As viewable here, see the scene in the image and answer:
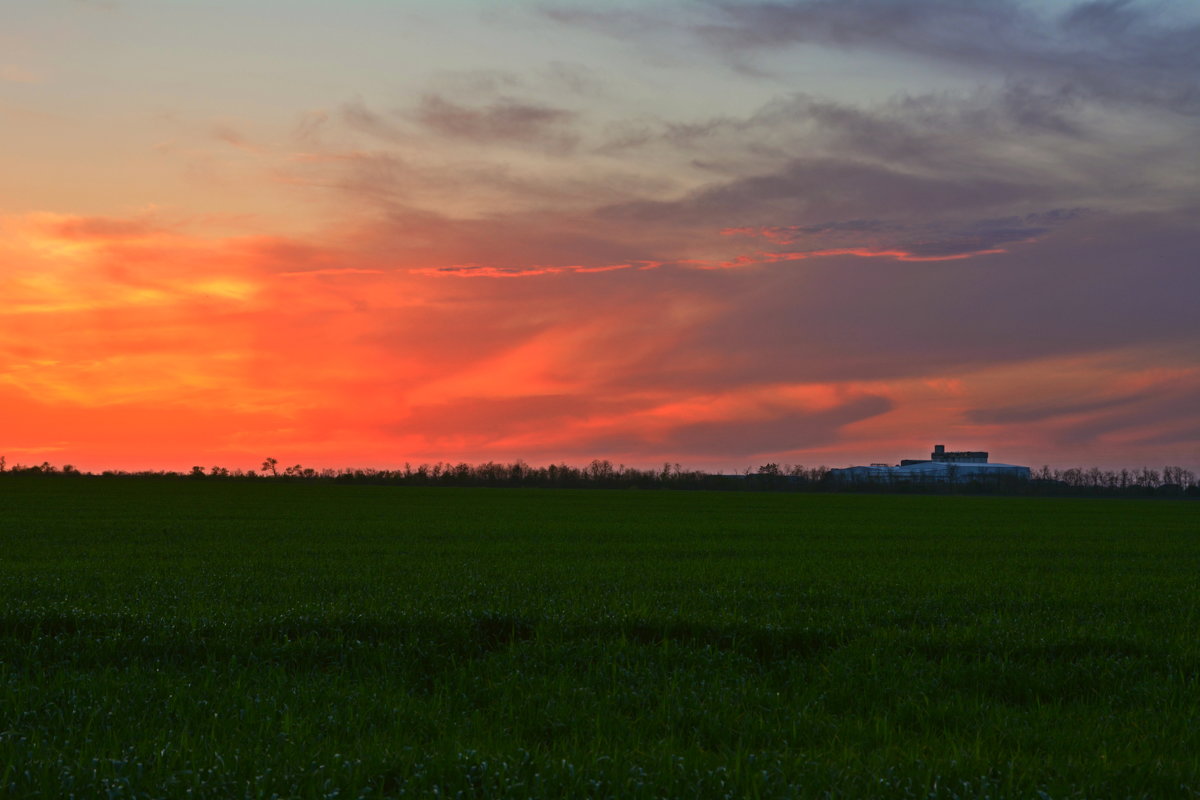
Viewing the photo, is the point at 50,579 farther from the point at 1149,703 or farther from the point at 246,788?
the point at 1149,703

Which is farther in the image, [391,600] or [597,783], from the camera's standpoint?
[391,600]

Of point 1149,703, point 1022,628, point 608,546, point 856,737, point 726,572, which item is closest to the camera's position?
point 856,737

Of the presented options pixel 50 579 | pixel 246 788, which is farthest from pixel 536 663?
pixel 50 579

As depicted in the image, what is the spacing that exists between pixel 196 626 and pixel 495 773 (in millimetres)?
7771

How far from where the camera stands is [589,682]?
10914mm

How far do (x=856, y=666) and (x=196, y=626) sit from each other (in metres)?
9.72

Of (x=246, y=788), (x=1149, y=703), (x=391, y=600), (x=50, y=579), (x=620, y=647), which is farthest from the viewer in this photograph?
(x=50, y=579)

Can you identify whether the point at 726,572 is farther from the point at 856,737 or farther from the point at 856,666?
the point at 856,737

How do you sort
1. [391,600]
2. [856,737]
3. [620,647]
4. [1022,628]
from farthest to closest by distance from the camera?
[391,600]
[1022,628]
[620,647]
[856,737]

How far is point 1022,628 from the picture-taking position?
1411 centimetres

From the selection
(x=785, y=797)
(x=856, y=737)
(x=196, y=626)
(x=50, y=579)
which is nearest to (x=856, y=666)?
(x=856, y=737)

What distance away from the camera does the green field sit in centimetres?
738

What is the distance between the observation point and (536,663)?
1175 cm

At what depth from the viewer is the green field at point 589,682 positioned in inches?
290
